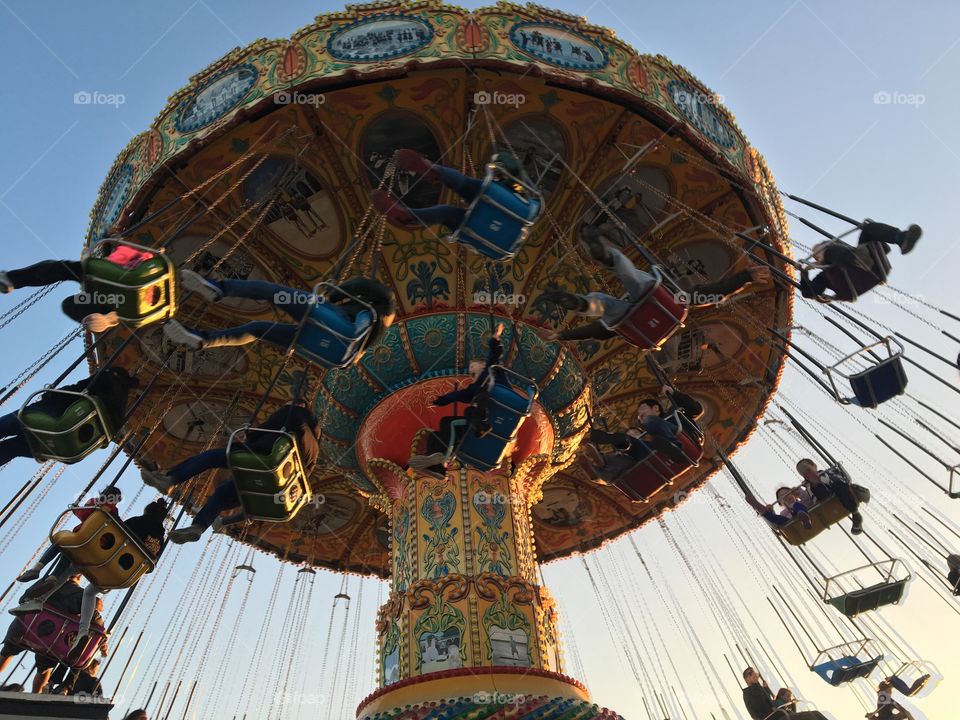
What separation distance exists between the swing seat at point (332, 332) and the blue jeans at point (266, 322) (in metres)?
0.05

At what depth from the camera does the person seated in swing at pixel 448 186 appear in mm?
7008

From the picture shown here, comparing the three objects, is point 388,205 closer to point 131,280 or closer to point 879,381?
point 131,280

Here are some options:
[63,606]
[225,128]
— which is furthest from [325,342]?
[63,606]

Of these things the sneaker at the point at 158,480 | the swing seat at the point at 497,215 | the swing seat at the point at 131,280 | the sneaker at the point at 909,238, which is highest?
the sneaker at the point at 909,238

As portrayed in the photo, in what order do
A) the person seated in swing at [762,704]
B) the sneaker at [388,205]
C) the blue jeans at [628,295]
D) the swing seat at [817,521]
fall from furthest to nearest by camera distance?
the person seated in swing at [762,704]
the swing seat at [817,521]
the blue jeans at [628,295]
the sneaker at [388,205]

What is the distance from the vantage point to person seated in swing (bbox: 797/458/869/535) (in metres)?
9.16

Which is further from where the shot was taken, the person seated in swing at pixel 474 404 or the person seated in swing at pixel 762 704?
the person seated in swing at pixel 762 704

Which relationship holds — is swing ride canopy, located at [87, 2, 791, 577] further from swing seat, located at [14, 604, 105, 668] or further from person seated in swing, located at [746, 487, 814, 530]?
swing seat, located at [14, 604, 105, 668]

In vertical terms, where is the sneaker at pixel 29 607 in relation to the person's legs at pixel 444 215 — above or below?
below

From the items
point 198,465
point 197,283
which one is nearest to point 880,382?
point 197,283

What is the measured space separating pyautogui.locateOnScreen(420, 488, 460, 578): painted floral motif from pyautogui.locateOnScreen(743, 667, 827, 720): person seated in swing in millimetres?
4820

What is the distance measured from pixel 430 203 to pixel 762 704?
764 centimetres

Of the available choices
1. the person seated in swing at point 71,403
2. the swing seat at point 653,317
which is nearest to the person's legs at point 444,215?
the swing seat at point 653,317

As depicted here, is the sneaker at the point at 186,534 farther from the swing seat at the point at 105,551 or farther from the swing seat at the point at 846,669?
the swing seat at the point at 846,669
